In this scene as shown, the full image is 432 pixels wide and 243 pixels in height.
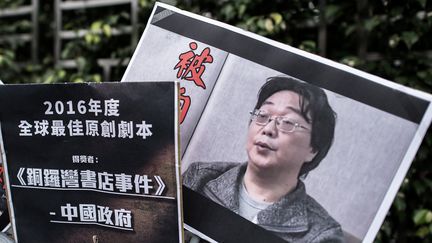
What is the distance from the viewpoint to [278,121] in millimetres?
1006

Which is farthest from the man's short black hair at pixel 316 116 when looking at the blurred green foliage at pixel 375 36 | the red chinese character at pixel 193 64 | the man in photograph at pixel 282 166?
the blurred green foliage at pixel 375 36

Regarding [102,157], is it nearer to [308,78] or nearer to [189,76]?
[189,76]

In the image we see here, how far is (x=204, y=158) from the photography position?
1.07 metres

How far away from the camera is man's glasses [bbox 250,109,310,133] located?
99cm

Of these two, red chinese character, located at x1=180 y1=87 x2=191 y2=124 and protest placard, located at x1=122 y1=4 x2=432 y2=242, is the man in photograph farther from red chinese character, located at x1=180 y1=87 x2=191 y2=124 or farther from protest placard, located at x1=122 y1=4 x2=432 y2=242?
red chinese character, located at x1=180 y1=87 x2=191 y2=124

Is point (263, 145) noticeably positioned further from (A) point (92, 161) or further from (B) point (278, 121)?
(A) point (92, 161)

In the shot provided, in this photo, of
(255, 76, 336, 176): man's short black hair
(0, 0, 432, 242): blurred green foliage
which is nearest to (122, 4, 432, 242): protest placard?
(255, 76, 336, 176): man's short black hair

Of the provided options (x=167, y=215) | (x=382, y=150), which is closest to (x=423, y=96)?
(x=382, y=150)

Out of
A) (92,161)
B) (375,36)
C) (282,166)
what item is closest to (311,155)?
(282,166)

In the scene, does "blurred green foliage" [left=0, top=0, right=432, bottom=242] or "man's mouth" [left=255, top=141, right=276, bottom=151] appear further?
"blurred green foliage" [left=0, top=0, right=432, bottom=242]

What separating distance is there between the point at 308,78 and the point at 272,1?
5.09 feet

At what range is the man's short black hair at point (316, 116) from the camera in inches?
37.9

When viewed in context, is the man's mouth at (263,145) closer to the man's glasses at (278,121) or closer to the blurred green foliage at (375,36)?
the man's glasses at (278,121)

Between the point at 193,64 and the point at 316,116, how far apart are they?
0.29 meters
